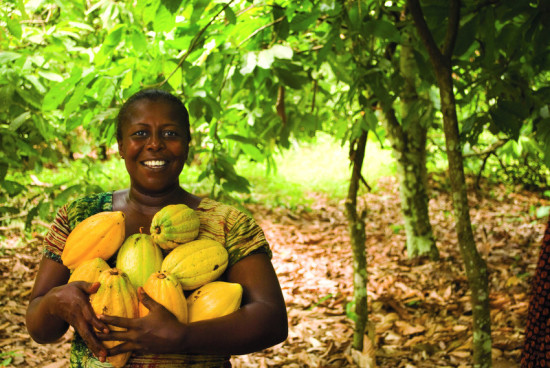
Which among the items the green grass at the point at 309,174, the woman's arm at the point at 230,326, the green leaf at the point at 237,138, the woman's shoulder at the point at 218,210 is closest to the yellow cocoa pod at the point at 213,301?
the woman's arm at the point at 230,326

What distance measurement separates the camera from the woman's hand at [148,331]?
898 millimetres

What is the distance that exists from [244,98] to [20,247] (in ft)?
8.27

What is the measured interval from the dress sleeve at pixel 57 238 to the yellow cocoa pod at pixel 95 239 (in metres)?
0.09

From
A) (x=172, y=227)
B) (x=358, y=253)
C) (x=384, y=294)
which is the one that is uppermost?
(x=172, y=227)

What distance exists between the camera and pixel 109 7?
8.37ft

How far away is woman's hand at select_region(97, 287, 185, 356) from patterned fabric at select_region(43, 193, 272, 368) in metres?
0.20

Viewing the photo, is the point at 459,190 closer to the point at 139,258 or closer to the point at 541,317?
the point at 541,317

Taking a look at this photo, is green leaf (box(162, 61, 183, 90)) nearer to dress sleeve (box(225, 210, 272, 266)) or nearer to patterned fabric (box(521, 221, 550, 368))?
dress sleeve (box(225, 210, 272, 266))

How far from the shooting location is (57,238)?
1.19 m

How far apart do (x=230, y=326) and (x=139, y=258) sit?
242 mm

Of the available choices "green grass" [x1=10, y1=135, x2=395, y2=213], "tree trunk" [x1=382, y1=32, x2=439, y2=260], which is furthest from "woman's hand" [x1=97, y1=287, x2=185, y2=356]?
"green grass" [x1=10, y1=135, x2=395, y2=213]

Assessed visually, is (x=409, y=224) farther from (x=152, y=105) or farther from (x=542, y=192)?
(x=542, y=192)

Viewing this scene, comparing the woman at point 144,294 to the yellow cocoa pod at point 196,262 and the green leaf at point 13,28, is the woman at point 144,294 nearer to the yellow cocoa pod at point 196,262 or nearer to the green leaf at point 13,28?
the yellow cocoa pod at point 196,262

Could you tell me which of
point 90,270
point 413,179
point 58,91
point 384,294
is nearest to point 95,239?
point 90,270
